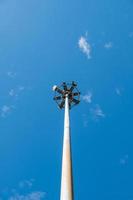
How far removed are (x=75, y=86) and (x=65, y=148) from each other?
361 inches

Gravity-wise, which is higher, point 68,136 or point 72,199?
point 68,136

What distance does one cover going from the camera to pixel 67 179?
14500mm

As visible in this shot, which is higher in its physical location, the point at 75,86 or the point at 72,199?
the point at 75,86

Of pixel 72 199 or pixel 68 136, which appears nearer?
pixel 72 199

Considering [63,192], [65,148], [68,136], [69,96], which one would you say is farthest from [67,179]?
[69,96]

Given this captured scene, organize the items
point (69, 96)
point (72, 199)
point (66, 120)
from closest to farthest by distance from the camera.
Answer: point (72, 199), point (66, 120), point (69, 96)

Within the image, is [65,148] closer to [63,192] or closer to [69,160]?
[69,160]

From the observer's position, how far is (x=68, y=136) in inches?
698

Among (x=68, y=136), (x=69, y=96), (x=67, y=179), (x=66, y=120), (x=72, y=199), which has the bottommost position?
(x=72, y=199)

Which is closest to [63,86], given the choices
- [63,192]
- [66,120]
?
[66,120]

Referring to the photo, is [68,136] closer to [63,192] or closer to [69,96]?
[63,192]

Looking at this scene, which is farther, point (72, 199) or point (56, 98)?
point (56, 98)

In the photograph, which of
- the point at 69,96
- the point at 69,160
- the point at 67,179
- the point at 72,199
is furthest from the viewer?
the point at 69,96

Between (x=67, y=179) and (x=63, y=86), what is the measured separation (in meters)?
11.3
